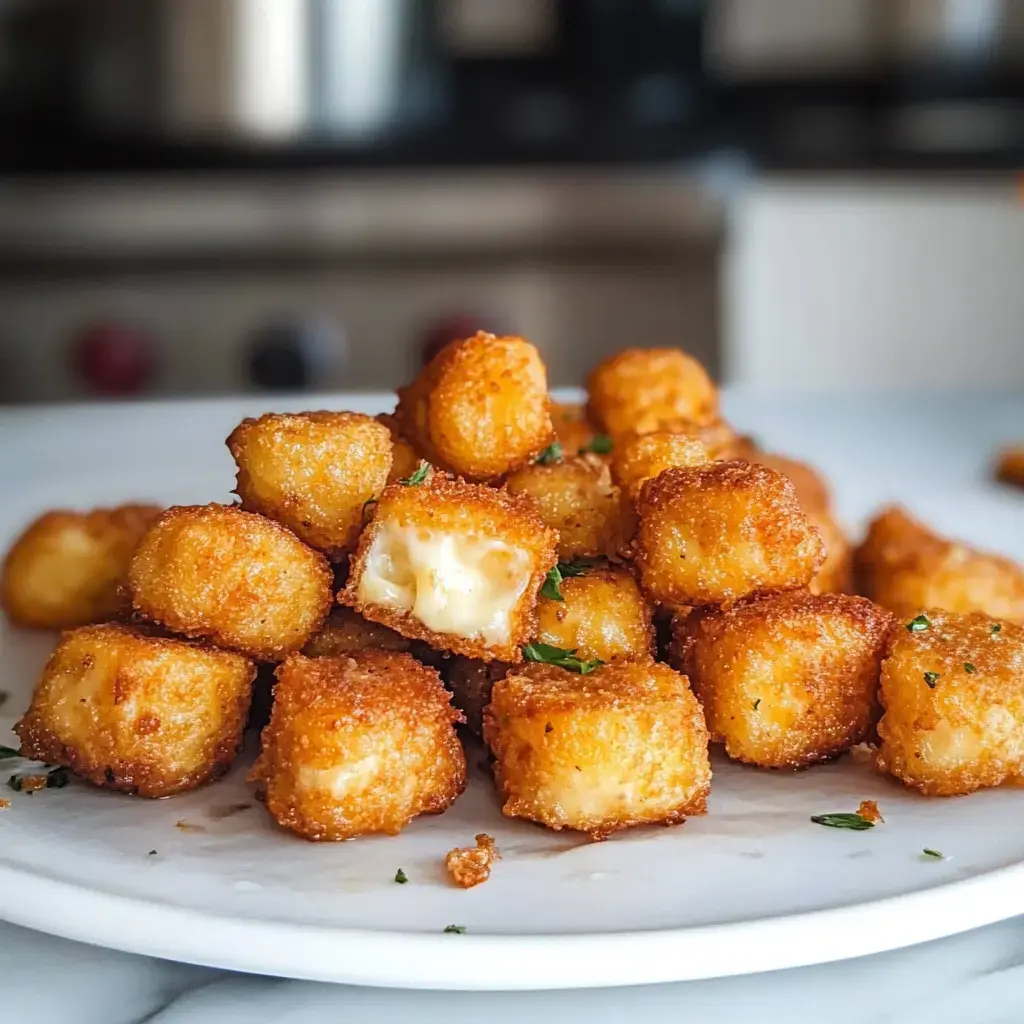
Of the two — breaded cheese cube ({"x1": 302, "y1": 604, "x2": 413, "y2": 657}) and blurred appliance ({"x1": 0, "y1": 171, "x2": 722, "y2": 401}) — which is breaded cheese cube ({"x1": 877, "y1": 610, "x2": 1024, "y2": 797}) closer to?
breaded cheese cube ({"x1": 302, "y1": 604, "x2": 413, "y2": 657})

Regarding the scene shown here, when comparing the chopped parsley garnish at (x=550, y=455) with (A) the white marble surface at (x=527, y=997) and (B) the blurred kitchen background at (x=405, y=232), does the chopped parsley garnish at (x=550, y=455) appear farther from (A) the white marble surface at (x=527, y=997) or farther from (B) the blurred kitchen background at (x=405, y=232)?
(B) the blurred kitchen background at (x=405, y=232)

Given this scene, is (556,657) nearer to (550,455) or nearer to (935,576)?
(550,455)

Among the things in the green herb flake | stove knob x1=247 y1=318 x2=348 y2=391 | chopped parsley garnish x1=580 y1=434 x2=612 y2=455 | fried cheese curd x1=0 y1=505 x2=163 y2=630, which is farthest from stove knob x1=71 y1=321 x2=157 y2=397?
the green herb flake

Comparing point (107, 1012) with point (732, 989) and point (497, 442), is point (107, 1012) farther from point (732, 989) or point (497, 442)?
point (497, 442)

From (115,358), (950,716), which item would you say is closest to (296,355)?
(115,358)

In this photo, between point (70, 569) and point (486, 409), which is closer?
point (486, 409)
